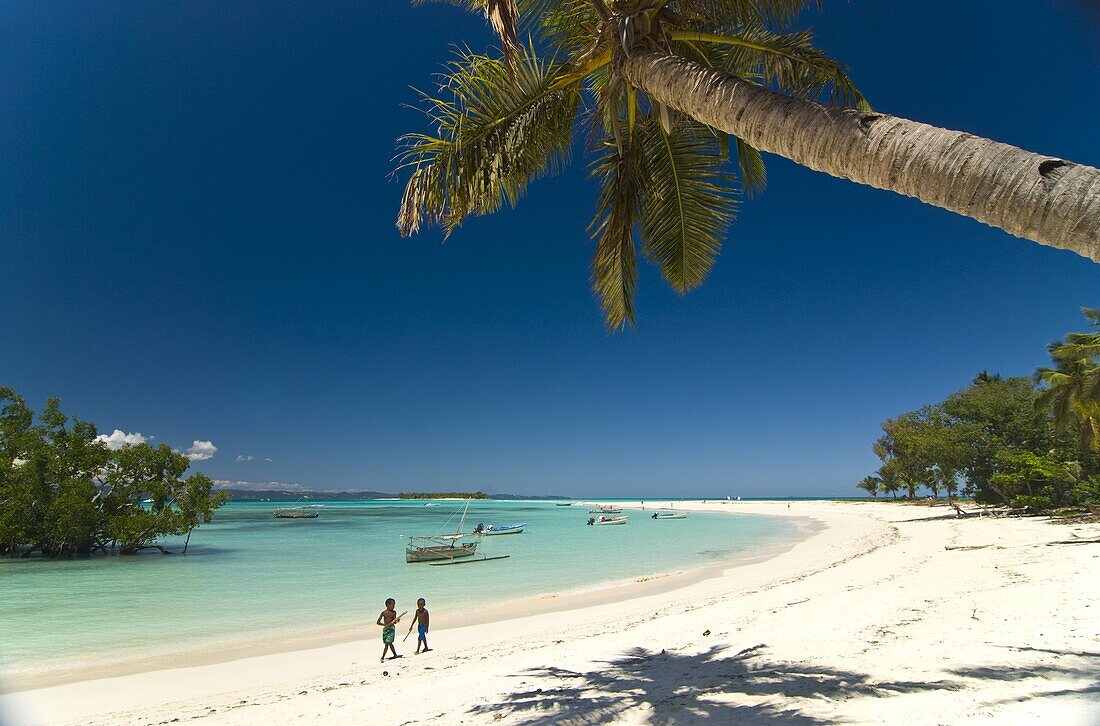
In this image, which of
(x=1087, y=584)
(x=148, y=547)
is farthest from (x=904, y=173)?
(x=148, y=547)

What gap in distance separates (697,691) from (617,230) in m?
4.92

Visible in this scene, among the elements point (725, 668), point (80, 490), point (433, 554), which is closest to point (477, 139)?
point (725, 668)

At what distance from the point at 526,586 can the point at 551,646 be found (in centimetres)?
821

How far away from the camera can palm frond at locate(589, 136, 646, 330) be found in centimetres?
628

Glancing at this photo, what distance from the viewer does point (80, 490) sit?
71.0 ft

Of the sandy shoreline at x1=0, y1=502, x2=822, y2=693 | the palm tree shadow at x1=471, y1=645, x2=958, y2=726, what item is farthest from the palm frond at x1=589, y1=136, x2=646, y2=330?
the sandy shoreline at x1=0, y1=502, x2=822, y2=693

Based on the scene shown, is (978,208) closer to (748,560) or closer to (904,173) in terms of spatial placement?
(904,173)

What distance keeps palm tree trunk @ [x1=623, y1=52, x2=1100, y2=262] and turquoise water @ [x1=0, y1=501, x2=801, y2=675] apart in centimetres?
1150

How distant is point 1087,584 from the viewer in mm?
7988

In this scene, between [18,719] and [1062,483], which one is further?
[1062,483]

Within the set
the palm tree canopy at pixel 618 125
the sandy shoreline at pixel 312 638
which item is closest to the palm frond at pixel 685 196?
the palm tree canopy at pixel 618 125

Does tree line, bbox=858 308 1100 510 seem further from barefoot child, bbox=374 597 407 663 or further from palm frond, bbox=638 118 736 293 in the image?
barefoot child, bbox=374 597 407 663

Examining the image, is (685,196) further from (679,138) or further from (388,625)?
(388,625)

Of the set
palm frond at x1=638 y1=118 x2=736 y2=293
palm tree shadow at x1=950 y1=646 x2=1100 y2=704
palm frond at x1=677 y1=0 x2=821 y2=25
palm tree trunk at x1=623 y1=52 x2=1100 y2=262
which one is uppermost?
palm frond at x1=677 y1=0 x2=821 y2=25
